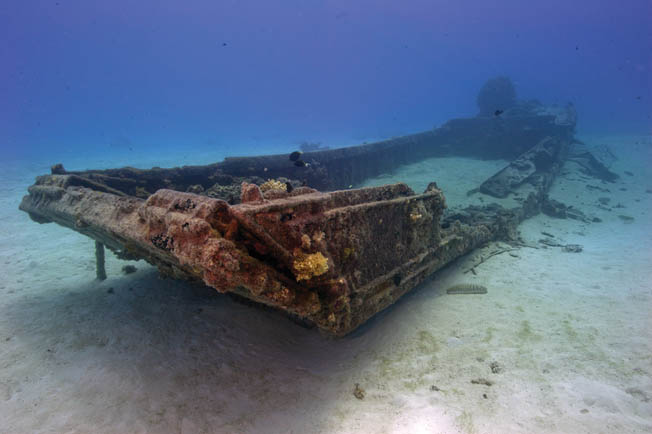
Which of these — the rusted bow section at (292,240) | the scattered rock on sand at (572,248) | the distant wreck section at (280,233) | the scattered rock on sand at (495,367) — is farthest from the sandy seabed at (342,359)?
the scattered rock on sand at (572,248)

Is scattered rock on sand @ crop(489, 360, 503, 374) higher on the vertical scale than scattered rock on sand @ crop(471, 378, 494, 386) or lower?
higher

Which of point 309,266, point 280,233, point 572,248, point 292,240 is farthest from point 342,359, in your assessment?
point 572,248

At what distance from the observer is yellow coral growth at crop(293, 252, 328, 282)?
263cm

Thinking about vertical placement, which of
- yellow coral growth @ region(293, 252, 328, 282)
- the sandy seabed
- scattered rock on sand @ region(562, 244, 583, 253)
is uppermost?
yellow coral growth @ region(293, 252, 328, 282)

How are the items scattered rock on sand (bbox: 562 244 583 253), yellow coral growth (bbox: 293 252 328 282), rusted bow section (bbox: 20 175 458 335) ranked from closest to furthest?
rusted bow section (bbox: 20 175 458 335) < yellow coral growth (bbox: 293 252 328 282) < scattered rock on sand (bbox: 562 244 583 253)

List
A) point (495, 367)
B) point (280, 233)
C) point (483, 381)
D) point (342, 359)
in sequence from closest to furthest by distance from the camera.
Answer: point (280, 233), point (483, 381), point (495, 367), point (342, 359)

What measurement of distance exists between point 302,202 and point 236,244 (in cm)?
77

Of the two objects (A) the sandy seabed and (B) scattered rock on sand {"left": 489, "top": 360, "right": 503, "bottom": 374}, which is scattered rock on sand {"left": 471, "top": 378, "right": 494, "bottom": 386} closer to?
(A) the sandy seabed

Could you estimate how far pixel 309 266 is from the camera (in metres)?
2.66

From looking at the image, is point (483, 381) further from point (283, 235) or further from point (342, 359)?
point (283, 235)

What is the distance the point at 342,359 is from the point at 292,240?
82.7 inches

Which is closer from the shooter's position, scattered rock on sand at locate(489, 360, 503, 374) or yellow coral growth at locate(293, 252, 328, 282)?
yellow coral growth at locate(293, 252, 328, 282)

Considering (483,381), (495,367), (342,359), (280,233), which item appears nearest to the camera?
(280,233)

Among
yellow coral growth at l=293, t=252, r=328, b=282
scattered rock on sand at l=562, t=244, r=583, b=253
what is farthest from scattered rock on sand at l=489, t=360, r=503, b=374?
scattered rock on sand at l=562, t=244, r=583, b=253
